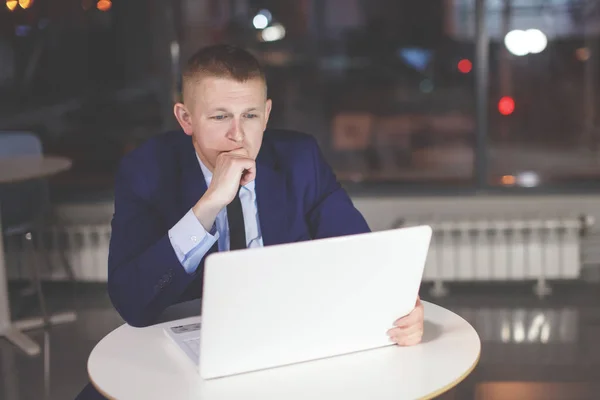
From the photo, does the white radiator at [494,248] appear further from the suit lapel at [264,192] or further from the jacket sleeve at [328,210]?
the suit lapel at [264,192]

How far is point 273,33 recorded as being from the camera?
5.45 meters

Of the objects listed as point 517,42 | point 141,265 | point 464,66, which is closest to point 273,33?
point 464,66

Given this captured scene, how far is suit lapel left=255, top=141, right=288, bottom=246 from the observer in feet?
6.33

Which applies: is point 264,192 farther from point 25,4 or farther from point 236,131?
point 25,4

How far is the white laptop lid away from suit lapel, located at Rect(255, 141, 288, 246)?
1.60 feet

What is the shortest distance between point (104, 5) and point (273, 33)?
3.70 feet

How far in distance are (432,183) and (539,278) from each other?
0.93 meters

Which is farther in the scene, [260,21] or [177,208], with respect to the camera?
[260,21]

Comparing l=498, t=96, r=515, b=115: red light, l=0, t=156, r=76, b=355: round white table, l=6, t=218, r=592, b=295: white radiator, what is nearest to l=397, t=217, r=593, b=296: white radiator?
l=6, t=218, r=592, b=295: white radiator

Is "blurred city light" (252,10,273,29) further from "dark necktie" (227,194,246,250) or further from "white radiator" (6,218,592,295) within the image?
"dark necktie" (227,194,246,250)

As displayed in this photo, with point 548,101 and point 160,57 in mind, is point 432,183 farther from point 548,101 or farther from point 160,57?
point 548,101

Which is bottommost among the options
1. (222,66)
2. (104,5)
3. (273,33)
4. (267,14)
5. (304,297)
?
(304,297)

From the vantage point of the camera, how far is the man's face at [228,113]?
5.79 feet

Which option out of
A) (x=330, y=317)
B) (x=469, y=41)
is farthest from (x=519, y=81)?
(x=330, y=317)
